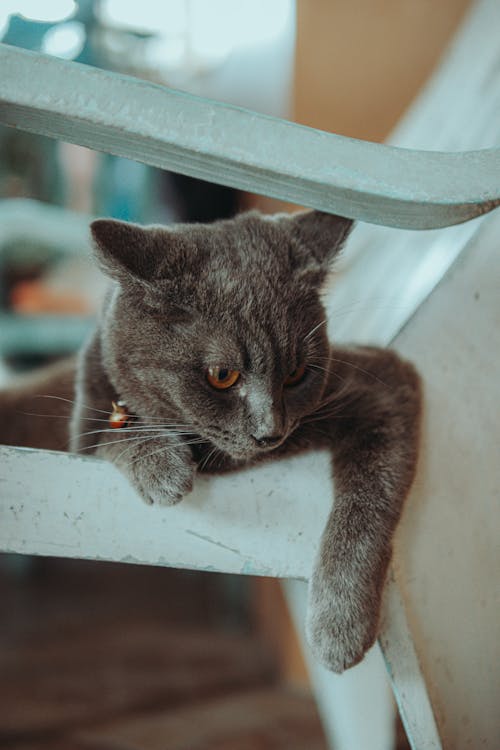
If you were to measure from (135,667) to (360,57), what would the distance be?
1666 mm

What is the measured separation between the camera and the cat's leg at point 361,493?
0.68 meters

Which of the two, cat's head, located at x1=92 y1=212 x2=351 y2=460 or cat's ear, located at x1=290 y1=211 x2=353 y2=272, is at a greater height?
cat's ear, located at x1=290 y1=211 x2=353 y2=272

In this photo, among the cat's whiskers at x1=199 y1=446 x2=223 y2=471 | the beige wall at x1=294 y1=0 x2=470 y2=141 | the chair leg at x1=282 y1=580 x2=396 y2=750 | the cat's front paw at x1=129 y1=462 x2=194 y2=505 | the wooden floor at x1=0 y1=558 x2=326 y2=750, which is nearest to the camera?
the cat's front paw at x1=129 y1=462 x2=194 y2=505

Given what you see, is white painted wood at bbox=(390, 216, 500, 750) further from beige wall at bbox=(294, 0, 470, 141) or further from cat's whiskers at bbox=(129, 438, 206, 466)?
beige wall at bbox=(294, 0, 470, 141)

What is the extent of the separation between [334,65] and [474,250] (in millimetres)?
1126

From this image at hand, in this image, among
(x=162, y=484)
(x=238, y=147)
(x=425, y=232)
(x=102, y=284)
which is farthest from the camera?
(x=102, y=284)

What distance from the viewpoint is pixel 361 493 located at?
29.2 inches

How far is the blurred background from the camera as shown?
4.82 feet

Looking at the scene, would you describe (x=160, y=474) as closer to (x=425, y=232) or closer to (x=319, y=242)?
(x=319, y=242)

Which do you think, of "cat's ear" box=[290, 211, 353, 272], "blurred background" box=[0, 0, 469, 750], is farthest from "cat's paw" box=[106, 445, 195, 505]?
"blurred background" box=[0, 0, 469, 750]

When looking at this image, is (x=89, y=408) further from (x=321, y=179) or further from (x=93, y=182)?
(x=93, y=182)

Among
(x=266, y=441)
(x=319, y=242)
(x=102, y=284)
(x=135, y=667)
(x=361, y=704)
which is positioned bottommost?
(x=135, y=667)

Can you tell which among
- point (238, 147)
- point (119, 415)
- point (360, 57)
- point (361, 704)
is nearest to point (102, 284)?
point (360, 57)

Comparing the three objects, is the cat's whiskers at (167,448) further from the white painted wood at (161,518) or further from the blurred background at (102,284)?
the blurred background at (102,284)
